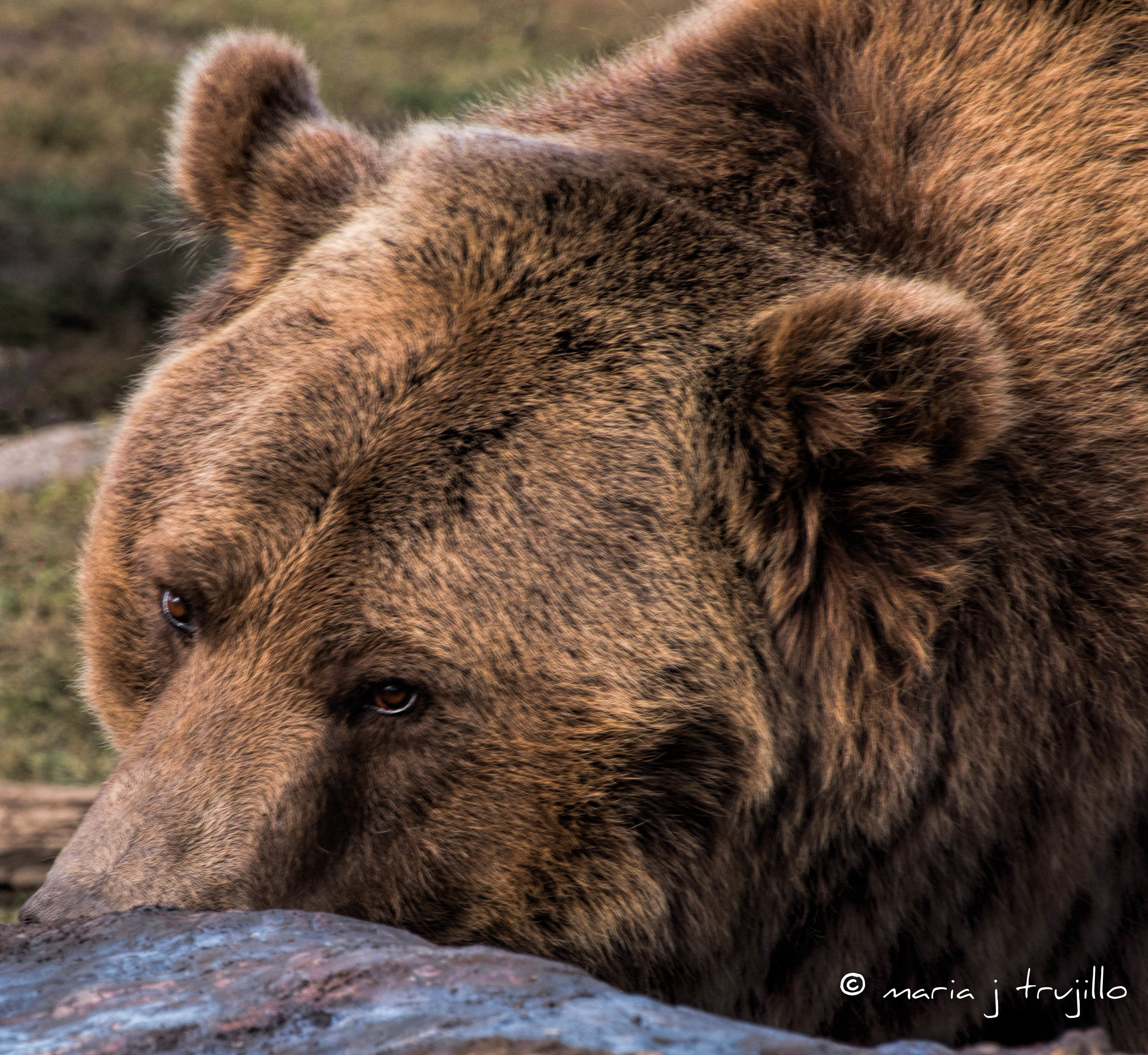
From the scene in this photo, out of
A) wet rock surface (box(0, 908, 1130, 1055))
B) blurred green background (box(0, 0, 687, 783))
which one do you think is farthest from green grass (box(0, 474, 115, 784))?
wet rock surface (box(0, 908, 1130, 1055))

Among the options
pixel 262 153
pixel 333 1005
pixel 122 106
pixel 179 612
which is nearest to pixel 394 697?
pixel 179 612

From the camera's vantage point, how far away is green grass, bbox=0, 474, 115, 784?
506 cm

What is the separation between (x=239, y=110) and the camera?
131 inches

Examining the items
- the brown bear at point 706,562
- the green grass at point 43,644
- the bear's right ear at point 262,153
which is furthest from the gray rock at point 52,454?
the brown bear at point 706,562

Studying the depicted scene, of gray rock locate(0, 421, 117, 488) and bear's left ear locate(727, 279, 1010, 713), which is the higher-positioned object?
gray rock locate(0, 421, 117, 488)

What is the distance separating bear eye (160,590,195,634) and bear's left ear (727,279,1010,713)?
112 cm

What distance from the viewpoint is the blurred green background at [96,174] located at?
216 inches

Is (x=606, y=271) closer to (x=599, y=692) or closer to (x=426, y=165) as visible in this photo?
(x=426, y=165)

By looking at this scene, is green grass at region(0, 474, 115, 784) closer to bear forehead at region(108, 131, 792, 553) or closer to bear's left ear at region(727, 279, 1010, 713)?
bear forehead at region(108, 131, 792, 553)

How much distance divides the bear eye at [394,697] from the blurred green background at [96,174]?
5.40 feet

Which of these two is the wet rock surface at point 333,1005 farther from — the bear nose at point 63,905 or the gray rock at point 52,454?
the gray rock at point 52,454

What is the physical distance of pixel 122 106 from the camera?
706 inches

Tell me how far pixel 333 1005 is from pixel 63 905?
1004 mm

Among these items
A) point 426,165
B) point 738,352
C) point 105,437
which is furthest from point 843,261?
point 105,437
